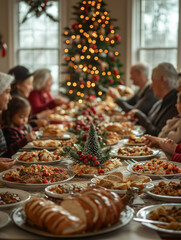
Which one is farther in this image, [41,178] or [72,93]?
[72,93]

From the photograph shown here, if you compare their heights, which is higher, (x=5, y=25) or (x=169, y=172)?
(x=5, y=25)

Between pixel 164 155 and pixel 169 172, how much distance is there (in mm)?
730

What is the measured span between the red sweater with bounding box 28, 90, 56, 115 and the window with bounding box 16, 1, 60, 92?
181 centimetres

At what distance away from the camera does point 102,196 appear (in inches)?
55.8

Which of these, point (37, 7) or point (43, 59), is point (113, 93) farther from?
point (43, 59)

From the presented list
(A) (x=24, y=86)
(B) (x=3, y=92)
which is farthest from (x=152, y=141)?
(A) (x=24, y=86)

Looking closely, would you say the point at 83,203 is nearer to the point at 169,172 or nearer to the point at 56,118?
the point at 169,172

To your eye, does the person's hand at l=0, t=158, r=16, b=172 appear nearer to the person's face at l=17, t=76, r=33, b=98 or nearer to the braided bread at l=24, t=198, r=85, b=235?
the braided bread at l=24, t=198, r=85, b=235

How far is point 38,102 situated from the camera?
23.0ft

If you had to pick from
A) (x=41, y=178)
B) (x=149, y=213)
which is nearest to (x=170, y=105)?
(x=41, y=178)

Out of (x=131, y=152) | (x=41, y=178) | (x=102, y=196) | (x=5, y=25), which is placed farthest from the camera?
(x=5, y=25)

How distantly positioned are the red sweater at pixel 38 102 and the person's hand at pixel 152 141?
12.8 ft

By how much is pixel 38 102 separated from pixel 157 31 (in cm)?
301

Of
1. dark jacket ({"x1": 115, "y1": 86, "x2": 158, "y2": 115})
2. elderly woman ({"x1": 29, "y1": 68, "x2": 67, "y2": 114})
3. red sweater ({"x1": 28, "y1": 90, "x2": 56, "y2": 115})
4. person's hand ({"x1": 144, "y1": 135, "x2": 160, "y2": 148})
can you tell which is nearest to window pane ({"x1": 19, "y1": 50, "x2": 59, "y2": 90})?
elderly woman ({"x1": 29, "y1": 68, "x2": 67, "y2": 114})
